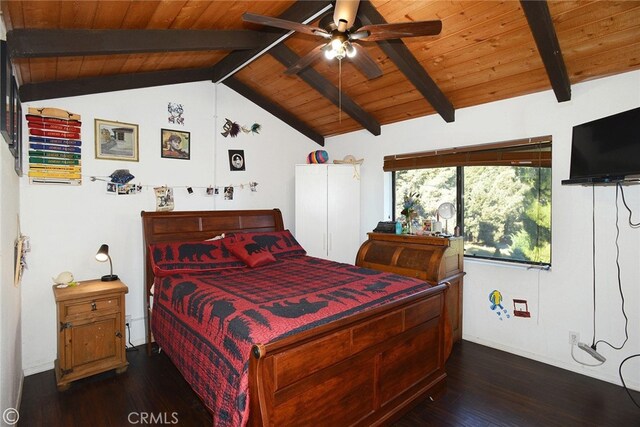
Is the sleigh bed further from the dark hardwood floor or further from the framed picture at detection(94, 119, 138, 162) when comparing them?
the framed picture at detection(94, 119, 138, 162)

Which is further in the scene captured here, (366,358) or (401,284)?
(401,284)

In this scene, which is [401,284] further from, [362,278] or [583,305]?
[583,305]

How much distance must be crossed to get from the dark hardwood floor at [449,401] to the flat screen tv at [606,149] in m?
1.68

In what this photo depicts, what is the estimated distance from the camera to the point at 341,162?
459 cm

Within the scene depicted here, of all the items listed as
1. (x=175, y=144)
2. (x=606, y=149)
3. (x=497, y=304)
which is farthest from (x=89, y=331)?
(x=606, y=149)

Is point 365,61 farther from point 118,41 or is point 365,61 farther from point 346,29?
point 118,41

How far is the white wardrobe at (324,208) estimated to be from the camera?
452 centimetres

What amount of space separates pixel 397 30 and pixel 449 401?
8.73ft

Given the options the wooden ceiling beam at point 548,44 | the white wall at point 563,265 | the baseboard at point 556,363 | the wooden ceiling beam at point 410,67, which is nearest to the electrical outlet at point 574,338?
the white wall at point 563,265

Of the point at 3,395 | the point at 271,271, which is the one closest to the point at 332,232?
the point at 271,271

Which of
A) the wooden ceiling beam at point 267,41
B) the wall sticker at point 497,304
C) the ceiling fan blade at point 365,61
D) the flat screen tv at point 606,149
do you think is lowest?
the wall sticker at point 497,304

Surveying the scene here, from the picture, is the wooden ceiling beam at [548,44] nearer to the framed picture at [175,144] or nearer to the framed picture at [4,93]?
the framed picture at [4,93]

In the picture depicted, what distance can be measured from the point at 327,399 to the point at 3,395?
5.53 ft

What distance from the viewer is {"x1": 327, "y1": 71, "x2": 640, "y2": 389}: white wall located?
2.72 metres
